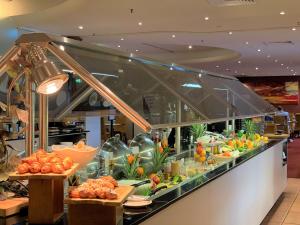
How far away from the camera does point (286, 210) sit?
20.1 ft

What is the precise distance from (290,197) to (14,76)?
569 cm

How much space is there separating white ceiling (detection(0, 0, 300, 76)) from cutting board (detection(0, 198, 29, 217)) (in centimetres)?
646

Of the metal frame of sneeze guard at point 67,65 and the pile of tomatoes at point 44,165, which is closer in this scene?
the pile of tomatoes at point 44,165

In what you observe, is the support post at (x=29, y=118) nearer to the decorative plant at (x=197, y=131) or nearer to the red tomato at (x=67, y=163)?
the red tomato at (x=67, y=163)

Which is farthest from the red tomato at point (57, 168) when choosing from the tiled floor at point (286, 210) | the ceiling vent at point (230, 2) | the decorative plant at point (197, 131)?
the ceiling vent at point (230, 2)

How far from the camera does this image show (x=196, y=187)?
3.03 m

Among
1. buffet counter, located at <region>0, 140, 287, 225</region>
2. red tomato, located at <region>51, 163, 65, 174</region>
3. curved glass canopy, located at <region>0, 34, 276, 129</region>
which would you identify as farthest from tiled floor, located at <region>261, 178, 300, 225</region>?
red tomato, located at <region>51, 163, 65, 174</region>

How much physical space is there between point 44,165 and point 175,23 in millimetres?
8612

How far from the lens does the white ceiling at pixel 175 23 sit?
8516 millimetres

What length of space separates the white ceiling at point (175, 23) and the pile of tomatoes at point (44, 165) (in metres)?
6.45

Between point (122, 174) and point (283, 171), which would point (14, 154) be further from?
point (283, 171)

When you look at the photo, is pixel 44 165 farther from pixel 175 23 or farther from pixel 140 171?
pixel 175 23

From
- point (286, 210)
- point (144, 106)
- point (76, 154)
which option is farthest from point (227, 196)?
point (286, 210)

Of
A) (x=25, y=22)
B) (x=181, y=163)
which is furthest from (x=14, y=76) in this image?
(x=25, y=22)
